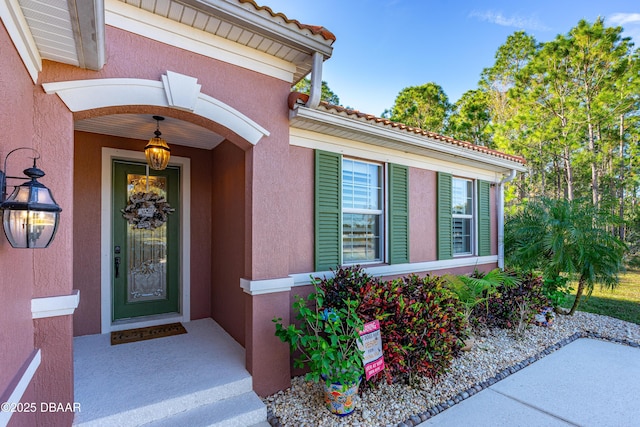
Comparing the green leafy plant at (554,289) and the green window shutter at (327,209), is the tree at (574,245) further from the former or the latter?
the green window shutter at (327,209)

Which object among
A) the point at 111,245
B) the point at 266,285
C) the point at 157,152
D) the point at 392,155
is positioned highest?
the point at 392,155

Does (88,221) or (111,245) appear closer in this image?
(88,221)

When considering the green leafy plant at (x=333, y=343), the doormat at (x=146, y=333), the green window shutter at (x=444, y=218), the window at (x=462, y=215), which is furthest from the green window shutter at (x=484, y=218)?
the doormat at (x=146, y=333)

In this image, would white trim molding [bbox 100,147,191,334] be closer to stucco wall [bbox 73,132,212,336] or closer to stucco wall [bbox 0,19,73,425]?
stucco wall [bbox 73,132,212,336]

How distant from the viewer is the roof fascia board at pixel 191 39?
257 centimetres

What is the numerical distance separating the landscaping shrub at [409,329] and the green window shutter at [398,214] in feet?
3.93

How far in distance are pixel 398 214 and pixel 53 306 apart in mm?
4416

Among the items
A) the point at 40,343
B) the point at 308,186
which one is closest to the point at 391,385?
the point at 308,186

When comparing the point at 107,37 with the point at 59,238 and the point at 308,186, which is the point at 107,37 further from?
the point at 308,186

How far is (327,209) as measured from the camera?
4086mm

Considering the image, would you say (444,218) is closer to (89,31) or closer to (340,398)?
(340,398)

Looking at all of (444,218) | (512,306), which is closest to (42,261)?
(444,218)

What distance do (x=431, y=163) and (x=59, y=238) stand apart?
540 centimetres

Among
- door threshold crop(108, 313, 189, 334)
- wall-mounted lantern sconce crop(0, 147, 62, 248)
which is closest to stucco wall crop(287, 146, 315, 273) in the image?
wall-mounted lantern sconce crop(0, 147, 62, 248)
